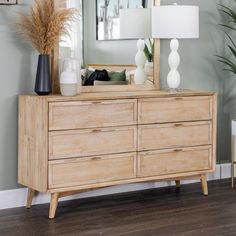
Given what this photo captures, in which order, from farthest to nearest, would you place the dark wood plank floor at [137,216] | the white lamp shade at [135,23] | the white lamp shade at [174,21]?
the white lamp shade at [135,23] < the white lamp shade at [174,21] < the dark wood plank floor at [137,216]

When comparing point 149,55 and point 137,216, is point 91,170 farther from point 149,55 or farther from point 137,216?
point 149,55

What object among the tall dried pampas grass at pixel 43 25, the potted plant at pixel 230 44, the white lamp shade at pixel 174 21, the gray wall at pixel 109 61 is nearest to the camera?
the tall dried pampas grass at pixel 43 25

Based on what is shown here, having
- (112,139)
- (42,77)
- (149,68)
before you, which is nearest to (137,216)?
(112,139)

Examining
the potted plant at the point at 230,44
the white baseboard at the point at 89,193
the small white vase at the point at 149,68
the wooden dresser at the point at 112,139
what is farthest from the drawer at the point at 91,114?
the potted plant at the point at 230,44

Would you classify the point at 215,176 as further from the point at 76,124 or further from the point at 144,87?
the point at 76,124

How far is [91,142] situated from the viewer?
12.8 feet

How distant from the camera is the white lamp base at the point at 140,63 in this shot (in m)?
4.46

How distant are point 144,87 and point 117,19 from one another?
572 mm

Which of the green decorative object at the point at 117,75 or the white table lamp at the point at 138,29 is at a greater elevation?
the white table lamp at the point at 138,29

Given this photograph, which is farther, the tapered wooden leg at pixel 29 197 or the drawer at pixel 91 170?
the tapered wooden leg at pixel 29 197

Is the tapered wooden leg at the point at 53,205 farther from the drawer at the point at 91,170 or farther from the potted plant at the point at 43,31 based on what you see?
the potted plant at the point at 43,31

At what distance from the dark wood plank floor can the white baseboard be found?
7 centimetres

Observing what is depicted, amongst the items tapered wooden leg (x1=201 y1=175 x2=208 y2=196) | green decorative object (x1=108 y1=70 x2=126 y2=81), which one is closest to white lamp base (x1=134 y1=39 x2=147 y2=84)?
green decorative object (x1=108 y1=70 x2=126 y2=81)

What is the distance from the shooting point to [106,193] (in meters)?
4.48
